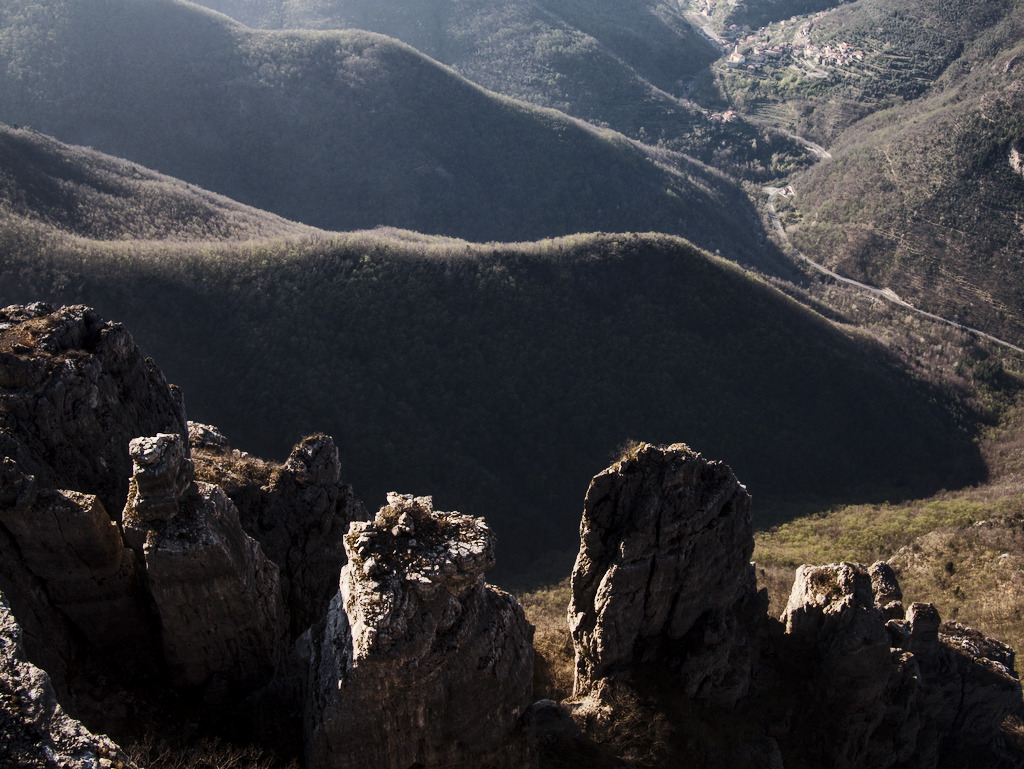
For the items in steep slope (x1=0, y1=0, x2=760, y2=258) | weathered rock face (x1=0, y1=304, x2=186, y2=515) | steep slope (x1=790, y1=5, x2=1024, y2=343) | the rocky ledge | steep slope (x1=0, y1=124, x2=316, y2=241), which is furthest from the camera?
steep slope (x1=0, y1=0, x2=760, y2=258)

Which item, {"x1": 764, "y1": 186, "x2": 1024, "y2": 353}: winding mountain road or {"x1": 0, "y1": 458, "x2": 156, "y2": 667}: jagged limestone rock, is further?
{"x1": 764, "y1": 186, "x2": 1024, "y2": 353}: winding mountain road

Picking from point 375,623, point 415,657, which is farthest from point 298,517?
point 415,657

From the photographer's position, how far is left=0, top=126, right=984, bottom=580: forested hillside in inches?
2549

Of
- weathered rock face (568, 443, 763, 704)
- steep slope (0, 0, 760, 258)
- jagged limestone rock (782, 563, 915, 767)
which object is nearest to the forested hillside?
jagged limestone rock (782, 563, 915, 767)

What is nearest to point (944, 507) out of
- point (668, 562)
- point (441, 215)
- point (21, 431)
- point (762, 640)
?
point (762, 640)

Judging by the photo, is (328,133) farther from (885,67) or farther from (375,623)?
(375,623)

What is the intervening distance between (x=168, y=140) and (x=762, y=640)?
160 metres

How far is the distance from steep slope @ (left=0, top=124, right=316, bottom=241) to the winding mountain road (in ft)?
307

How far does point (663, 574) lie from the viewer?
26.5 metres

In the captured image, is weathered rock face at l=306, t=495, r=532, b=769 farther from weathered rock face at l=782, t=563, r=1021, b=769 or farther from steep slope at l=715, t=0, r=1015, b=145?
steep slope at l=715, t=0, r=1015, b=145

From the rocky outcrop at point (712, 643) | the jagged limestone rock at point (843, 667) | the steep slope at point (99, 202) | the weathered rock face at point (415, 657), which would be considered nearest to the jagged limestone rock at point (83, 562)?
the weathered rock face at point (415, 657)

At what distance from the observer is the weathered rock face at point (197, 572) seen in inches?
794

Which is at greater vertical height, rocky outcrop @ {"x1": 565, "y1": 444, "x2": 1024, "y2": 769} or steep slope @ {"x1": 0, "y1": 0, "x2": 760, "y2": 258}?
steep slope @ {"x1": 0, "y1": 0, "x2": 760, "y2": 258}

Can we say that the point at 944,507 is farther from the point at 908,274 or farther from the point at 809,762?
the point at 908,274
